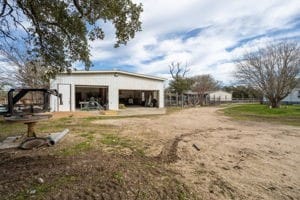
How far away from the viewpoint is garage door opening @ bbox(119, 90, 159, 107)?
27.7m

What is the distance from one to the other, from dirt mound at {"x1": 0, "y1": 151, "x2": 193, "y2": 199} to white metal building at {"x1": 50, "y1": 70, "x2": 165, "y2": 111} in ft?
39.6

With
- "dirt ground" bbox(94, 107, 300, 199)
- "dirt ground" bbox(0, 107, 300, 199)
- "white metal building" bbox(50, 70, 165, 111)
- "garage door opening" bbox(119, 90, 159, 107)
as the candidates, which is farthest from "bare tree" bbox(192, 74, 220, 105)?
"dirt ground" bbox(0, 107, 300, 199)

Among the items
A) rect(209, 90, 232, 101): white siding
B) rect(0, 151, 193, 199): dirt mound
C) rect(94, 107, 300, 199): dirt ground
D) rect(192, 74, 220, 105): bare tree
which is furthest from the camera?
rect(209, 90, 232, 101): white siding

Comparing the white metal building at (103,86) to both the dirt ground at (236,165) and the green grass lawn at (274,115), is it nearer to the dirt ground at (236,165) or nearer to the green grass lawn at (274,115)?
the green grass lawn at (274,115)

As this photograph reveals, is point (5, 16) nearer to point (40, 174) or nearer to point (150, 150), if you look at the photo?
point (40, 174)

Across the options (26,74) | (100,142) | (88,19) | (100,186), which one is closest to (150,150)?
(100,142)

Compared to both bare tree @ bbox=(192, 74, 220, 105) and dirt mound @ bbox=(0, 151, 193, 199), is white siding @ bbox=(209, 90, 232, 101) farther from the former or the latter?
dirt mound @ bbox=(0, 151, 193, 199)

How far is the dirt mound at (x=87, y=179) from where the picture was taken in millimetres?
3205

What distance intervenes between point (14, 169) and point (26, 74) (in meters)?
17.3

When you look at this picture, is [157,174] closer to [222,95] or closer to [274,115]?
[274,115]

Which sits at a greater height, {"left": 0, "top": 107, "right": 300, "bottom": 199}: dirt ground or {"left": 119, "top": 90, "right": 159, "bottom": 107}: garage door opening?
{"left": 119, "top": 90, "right": 159, "bottom": 107}: garage door opening

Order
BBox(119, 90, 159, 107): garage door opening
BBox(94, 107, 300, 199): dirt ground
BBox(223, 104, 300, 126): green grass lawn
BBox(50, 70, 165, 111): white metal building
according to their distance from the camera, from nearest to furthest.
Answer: BBox(94, 107, 300, 199): dirt ground < BBox(223, 104, 300, 126): green grass lawn < BBox(50, 70, 165, 111): white metal building < BBox(119, 90, 159, 107): garage door opening

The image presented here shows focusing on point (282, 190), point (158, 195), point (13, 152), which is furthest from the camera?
point (13, 152)

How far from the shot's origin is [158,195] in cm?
324
